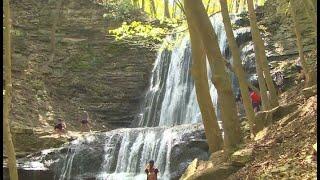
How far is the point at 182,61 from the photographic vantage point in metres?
25.8

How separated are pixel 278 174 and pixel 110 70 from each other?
2246 cm

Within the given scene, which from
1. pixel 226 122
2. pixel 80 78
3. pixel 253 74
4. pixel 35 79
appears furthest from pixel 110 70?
pixel 226 122

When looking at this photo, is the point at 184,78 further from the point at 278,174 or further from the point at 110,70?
the point at 278,174

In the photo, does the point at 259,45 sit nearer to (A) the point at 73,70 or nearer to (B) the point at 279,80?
(B) the point at 279,80

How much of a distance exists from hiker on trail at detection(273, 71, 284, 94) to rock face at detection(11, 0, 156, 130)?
8397 mm

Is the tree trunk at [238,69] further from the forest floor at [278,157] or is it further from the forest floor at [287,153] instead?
the forest floor at [287,153]

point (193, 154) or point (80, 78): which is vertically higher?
point (80, 78)

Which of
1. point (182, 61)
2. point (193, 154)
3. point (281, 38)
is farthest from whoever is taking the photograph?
point (182, 61)

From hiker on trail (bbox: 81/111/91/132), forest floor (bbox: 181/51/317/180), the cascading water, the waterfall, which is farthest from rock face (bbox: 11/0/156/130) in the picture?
forest floor (bbox: 181/51/317/180)

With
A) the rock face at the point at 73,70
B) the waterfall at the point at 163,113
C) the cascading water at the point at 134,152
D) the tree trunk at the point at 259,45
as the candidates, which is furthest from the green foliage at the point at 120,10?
the tree trunk at the point at 259,45

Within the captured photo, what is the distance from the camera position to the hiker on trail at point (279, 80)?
20.7 meters

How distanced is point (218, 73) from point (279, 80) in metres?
12.2

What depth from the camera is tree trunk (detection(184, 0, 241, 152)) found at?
9.42 metres

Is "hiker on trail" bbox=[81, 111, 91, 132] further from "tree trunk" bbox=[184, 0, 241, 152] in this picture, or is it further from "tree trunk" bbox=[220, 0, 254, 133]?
"tree trunk" bbox=[184, 0, 241, 152]
